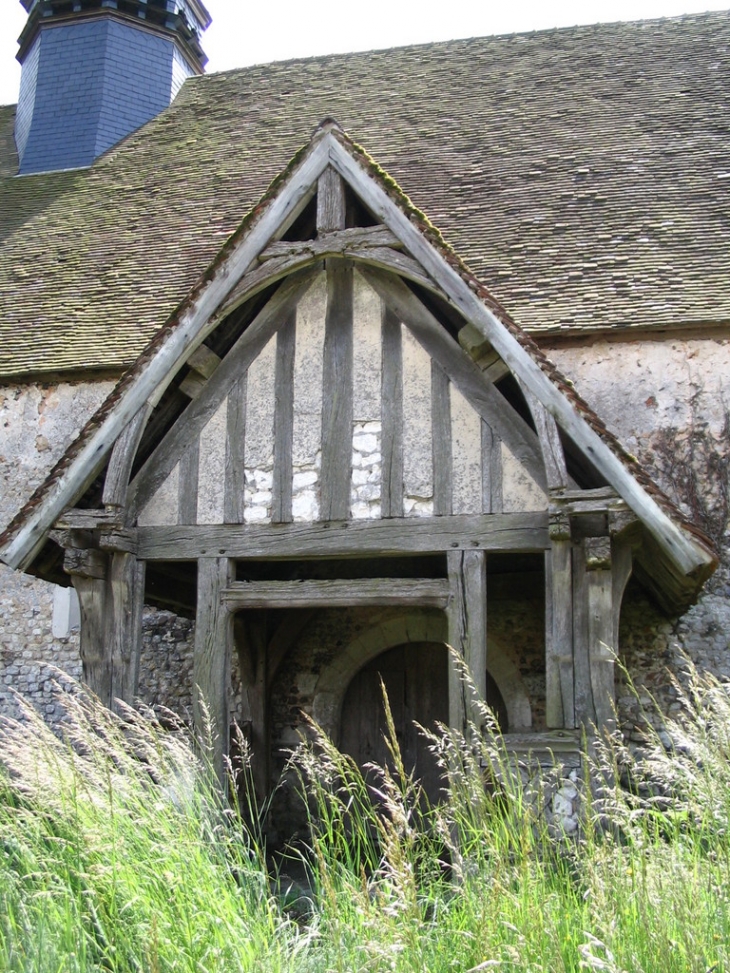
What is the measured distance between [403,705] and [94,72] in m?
10.1

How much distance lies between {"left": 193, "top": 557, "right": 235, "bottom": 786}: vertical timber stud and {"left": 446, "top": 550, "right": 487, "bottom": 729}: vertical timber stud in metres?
1.31

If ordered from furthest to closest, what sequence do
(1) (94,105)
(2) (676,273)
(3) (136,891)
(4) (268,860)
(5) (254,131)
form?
(1) (94,105)
(5) (254,131)
(2) (676,273)
(4) (268,860)
(3) (136,891)

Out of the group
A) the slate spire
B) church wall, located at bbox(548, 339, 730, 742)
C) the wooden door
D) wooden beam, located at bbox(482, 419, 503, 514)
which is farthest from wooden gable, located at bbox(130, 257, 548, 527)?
the slate spire

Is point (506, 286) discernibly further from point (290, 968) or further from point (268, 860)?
point (290, 968)

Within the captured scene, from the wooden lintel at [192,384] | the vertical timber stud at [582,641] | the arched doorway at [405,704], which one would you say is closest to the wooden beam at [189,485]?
the wooden lintel at [192,384]

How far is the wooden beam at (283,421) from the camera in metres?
6.00

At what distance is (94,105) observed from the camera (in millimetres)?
13734

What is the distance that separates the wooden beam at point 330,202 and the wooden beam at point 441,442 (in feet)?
3.34

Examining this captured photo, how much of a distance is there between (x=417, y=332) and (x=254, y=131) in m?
7.44

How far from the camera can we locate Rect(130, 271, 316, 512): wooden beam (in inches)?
242

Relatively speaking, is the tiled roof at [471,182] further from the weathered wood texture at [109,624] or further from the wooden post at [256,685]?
the weathered wood texture at [109,624]

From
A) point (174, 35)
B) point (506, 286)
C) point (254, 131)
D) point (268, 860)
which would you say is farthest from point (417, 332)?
point (174, 35)

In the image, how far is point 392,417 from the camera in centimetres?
598

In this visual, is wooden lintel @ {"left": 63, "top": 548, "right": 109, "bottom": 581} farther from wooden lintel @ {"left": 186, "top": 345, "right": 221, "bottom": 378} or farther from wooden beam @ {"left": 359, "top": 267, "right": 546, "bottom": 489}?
wooden beam @ {"left": 359, "top": 267, "right": 546, "bottom": 489}
